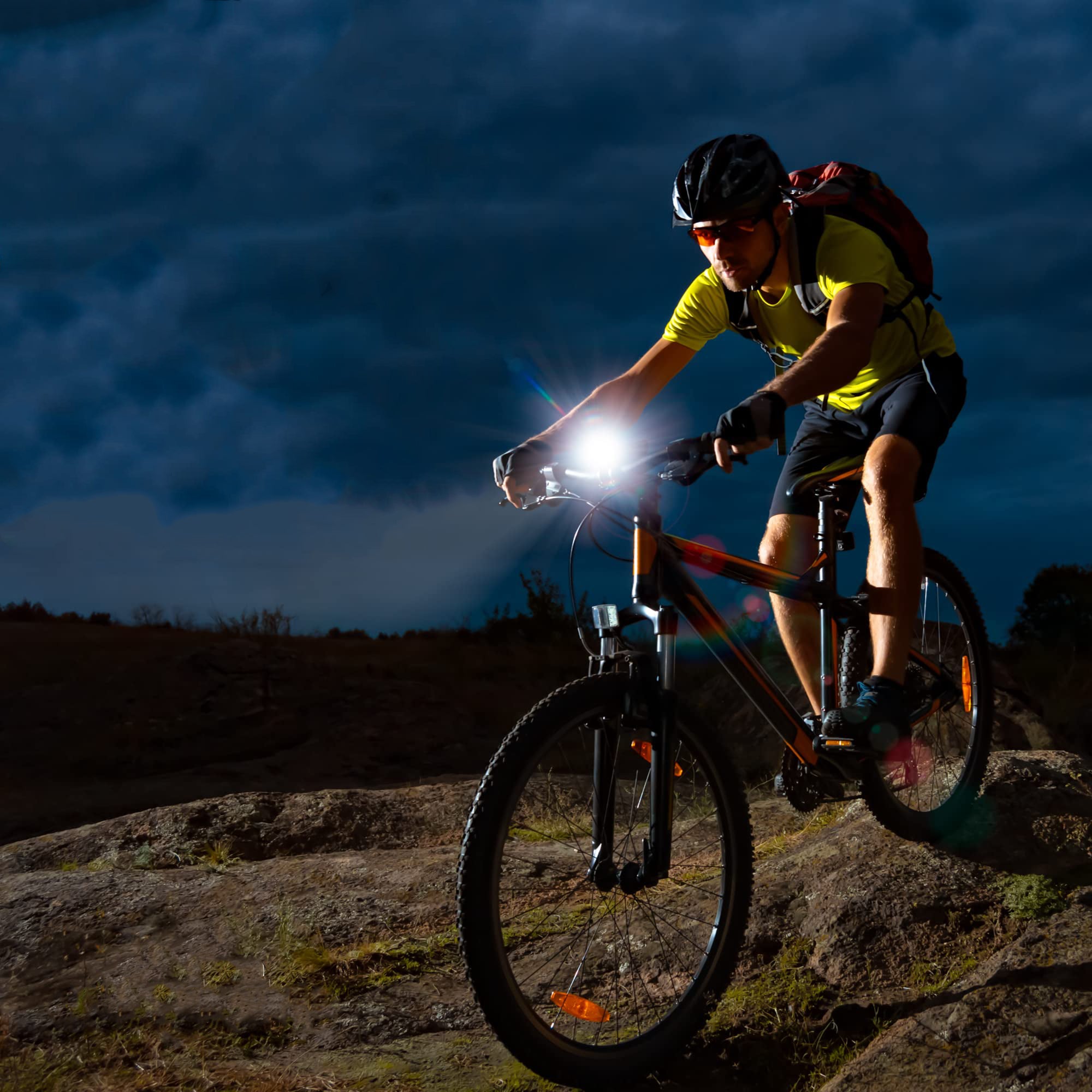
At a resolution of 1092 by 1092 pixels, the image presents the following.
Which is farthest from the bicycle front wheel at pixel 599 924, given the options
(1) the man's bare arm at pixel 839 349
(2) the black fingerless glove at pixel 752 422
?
(1) the man's bare arm at pixel 839 349

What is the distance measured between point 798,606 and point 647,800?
1283 millimetres

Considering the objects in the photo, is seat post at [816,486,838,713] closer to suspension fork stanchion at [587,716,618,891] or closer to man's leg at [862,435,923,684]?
man's leg at [862,435,923,684]

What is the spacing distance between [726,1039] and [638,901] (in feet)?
1.75

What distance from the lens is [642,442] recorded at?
3.04 meters

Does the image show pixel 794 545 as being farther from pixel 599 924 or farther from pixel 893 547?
pixel 599 924

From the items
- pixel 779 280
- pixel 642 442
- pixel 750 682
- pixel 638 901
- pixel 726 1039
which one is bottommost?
pixel 726 1039

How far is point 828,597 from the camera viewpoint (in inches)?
159

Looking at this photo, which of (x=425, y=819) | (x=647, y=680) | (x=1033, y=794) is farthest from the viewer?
(x=425, y=819)

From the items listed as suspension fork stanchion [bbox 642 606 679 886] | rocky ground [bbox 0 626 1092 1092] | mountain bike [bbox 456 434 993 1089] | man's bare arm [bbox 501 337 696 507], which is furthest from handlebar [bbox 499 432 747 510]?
rocky ground [bbox 0 626 1092 1092]

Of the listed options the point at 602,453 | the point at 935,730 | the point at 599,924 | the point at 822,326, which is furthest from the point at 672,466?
the point at 935,730

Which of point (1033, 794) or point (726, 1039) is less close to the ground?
point (1033, 794)

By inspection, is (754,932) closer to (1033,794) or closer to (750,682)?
(750,682)

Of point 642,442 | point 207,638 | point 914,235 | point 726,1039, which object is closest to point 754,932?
point 726,1039

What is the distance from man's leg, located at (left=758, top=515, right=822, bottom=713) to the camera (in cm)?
412
